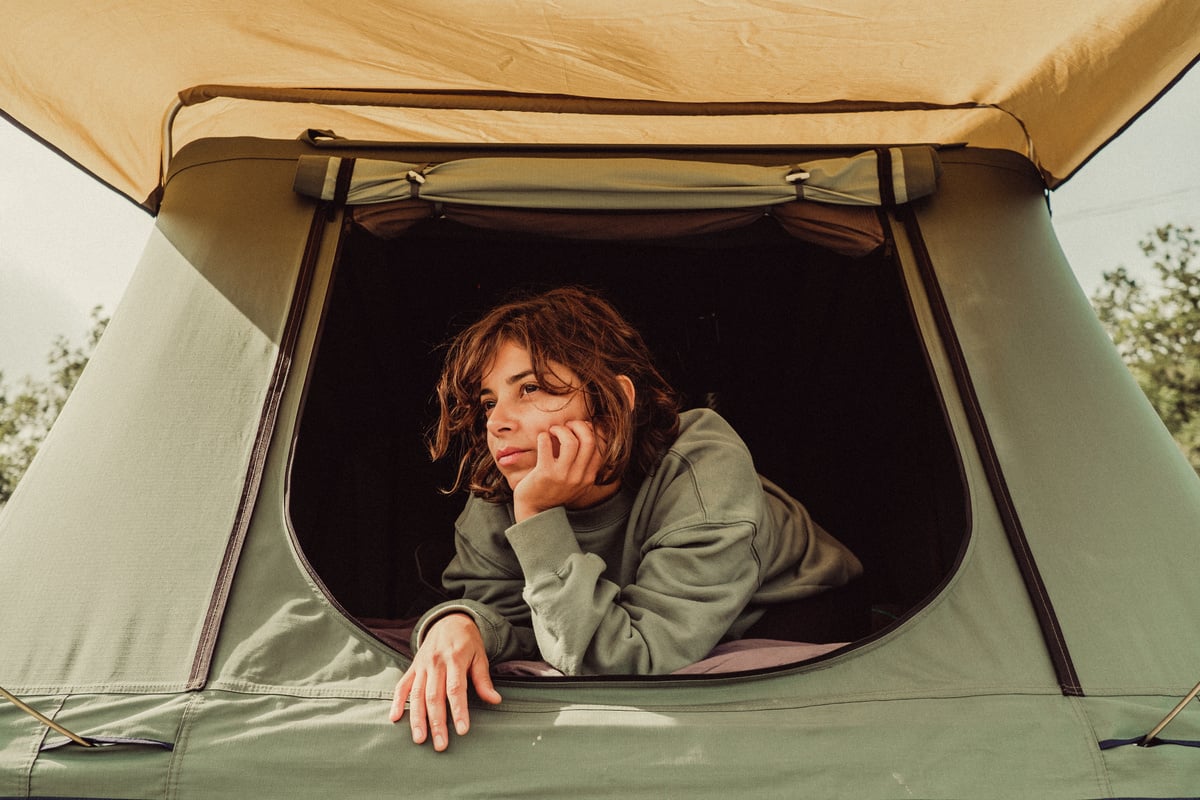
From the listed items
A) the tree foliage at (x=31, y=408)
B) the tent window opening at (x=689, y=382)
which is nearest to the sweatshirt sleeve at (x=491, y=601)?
the tent window opening at (x=689, y=382)

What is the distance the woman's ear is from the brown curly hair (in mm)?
10

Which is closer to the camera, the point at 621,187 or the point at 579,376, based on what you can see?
the point at 579,376

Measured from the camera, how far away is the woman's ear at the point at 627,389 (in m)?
1.38

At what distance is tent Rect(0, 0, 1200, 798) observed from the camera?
3.23 ft

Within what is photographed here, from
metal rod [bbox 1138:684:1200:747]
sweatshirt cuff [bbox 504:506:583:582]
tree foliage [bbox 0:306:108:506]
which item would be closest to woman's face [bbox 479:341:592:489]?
sweatshirt cuff [bbox 504:506:583:582]

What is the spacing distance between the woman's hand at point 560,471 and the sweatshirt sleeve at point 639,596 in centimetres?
4

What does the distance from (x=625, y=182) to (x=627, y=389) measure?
1.23 ft

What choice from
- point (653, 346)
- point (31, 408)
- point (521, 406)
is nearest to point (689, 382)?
point (653, 346)

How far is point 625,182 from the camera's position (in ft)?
4.94

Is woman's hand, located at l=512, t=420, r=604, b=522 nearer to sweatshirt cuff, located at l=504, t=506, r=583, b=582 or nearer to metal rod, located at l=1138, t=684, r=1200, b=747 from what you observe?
sweatshirt cuff, located at l=504, t=506, r=583, b=582

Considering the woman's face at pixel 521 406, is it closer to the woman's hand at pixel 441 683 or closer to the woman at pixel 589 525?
the woman at pixel 589 525

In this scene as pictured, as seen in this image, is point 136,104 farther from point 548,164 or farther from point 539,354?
point 539,354

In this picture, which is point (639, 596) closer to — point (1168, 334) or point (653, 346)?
point (653, 346)

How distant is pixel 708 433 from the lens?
1.34 meters
